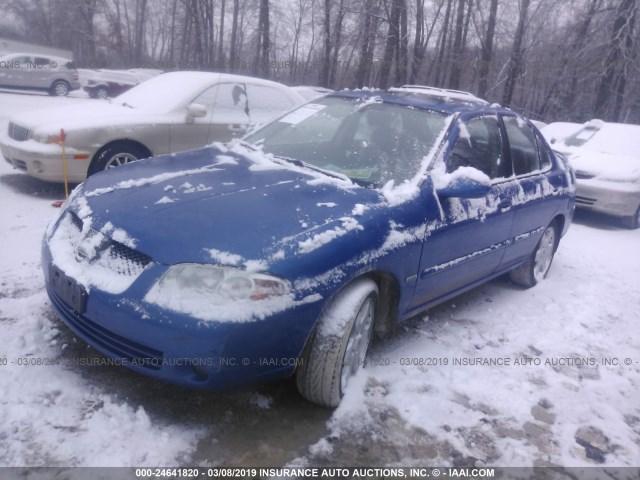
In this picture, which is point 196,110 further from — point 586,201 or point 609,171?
point 609,171

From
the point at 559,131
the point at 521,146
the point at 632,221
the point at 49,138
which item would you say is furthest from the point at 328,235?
the point at 559,131

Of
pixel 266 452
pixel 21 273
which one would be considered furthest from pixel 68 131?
pixel 266 452

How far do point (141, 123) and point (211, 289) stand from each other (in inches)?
161

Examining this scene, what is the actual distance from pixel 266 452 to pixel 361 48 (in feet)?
70.1

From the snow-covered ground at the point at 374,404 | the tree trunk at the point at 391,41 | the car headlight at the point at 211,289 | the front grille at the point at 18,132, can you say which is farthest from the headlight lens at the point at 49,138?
Result: the tree trunk at the point at 391,41

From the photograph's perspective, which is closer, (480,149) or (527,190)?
(480,149)

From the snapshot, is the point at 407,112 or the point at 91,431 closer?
the point at 91,431

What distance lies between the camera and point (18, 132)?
5.71 meters

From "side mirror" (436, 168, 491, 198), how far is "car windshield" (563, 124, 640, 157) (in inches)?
281

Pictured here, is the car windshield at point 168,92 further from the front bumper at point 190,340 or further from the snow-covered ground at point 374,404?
the front bumper at point 190,340

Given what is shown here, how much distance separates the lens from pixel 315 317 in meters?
2.43

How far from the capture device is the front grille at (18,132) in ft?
18.3

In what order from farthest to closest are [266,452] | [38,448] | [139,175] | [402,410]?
[139,175] < [402,410] < [266,452] < [38,448]

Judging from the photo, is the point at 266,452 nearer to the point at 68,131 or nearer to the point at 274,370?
the point at 274,370
